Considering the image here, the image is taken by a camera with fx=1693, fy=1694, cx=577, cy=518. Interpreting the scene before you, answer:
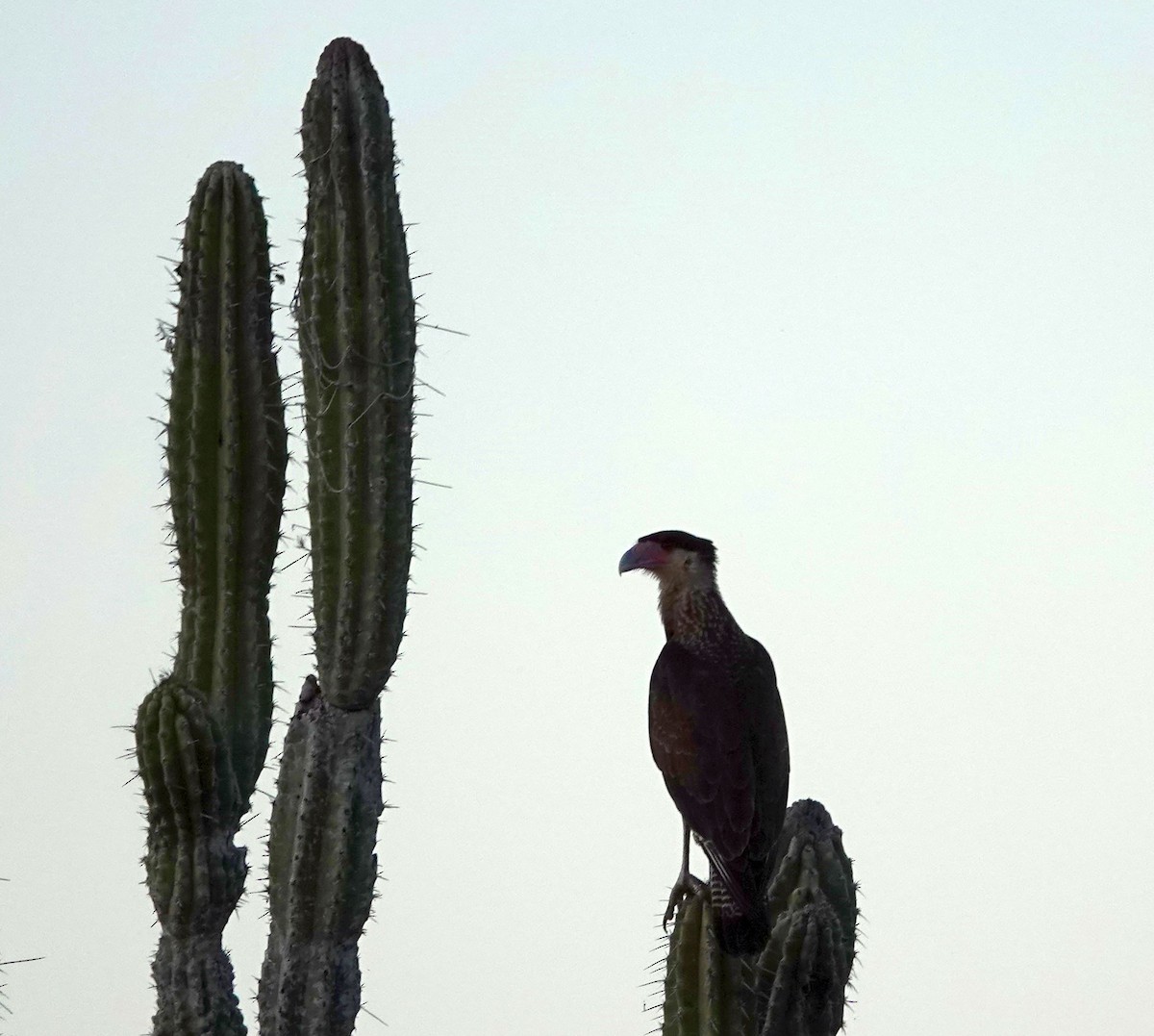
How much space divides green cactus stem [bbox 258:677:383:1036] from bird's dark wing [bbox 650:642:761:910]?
4.44 feet

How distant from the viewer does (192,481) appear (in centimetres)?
623

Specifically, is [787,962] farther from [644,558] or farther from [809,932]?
[644,558]

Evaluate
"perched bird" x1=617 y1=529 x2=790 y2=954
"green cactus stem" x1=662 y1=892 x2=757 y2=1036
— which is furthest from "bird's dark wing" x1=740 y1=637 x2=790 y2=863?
"green cactus stem" x1=662 y1=892 x2=757 y2=1036

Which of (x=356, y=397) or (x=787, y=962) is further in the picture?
(x=356, y=397)

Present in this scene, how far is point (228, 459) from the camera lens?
6.26 m

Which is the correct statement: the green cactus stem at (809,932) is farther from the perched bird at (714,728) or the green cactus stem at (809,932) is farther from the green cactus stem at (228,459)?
the green cactus stem at (228,459)

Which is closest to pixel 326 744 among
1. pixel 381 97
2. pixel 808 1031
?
pixel 808 1031

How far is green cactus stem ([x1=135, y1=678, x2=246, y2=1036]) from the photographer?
18.9ft

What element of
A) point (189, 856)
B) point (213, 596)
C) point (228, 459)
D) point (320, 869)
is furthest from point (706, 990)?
point (228, 459)

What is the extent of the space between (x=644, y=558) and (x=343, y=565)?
2.17m

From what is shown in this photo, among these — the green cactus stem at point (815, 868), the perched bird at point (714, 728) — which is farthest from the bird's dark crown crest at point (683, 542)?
the green cactus stem at point (815, 868)

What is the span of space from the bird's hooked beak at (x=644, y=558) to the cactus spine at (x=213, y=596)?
1.98 metres

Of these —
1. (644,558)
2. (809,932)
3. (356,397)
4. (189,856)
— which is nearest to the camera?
(809,932)

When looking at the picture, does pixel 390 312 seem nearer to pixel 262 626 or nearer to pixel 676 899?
pixel 262 626
